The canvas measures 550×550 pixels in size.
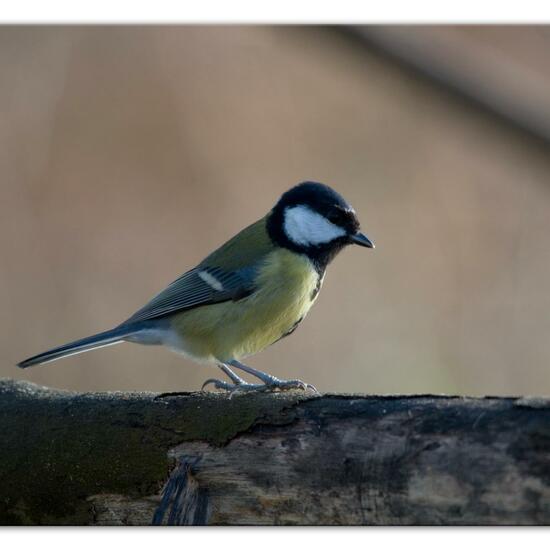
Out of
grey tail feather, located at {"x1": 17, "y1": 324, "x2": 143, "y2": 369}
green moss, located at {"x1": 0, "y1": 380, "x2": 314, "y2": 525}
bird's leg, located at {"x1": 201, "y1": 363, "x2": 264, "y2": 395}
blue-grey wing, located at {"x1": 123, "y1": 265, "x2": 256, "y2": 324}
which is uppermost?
blue-grey wing, located at {"x1": 123, "y1": 265, "x2": 256, "y2": 324}

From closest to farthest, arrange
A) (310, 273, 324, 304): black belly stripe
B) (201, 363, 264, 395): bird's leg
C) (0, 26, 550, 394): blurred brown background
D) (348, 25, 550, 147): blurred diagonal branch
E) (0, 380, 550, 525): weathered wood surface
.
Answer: (0, 380, 550, 525): weathered wood surface → (201, 363, 264, 395): bird's leg → (348, 25, 550, 147): blurred diagonal branch → (310, 273, 324, 304): black belly stripe → (0, 26, 550, 394): blurred brown background

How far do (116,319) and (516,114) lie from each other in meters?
1.48

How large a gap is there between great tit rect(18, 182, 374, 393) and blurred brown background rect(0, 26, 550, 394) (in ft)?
1.44

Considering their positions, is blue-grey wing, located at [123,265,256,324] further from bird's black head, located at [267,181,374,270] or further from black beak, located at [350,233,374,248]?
black beak, located at [350,233,374,248]

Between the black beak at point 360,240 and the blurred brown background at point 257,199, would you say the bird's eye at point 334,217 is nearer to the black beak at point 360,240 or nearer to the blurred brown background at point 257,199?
the black beak at point 360,240

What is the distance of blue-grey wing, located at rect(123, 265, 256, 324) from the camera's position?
6.63ft

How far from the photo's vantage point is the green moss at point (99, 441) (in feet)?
5.05

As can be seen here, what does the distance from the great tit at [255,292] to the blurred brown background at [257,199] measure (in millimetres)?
438

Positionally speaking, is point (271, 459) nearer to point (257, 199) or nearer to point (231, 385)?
point (231, 385)

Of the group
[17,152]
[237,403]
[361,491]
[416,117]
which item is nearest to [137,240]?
[17,152]

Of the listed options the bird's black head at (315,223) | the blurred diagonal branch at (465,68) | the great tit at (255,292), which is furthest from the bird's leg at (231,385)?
the blurred diagonal branch at (465,68)

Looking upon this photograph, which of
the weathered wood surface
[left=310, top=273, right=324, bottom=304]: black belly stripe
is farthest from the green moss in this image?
[left=310, top=273, right=324, bottom=304]: black belly stripe

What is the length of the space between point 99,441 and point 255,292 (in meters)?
0.57

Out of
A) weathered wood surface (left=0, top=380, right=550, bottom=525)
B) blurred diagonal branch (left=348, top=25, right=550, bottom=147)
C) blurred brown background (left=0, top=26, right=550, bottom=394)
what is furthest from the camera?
blurred brown background (left=0, top=26, right=550, bottom=394)
